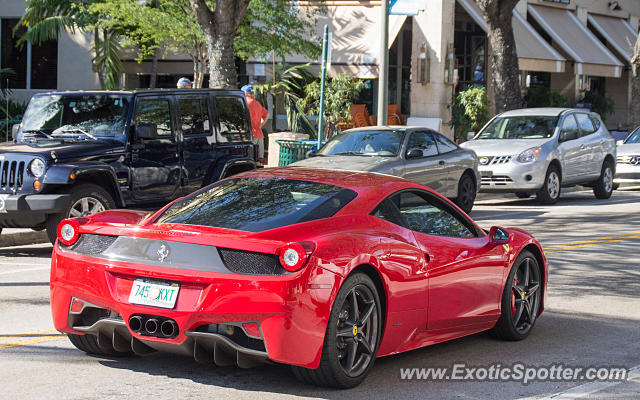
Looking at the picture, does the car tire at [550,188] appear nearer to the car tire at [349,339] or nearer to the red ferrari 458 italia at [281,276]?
the red ferrari 458 italia at [281,276]

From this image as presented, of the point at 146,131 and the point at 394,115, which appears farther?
the point at 394,115

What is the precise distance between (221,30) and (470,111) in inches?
475

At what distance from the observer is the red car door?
675 cm

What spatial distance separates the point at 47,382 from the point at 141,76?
27840 mm

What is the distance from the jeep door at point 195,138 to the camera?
13281 millimetres

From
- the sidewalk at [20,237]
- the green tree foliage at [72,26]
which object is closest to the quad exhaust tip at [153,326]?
the sidewalk at [20,237]

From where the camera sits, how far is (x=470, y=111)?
97.2 feet

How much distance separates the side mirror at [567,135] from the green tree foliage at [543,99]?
13264 millimetres

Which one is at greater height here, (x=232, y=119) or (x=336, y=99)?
(x=336, y=99)

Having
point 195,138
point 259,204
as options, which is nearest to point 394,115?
point 195,138

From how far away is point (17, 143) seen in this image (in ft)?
40.7

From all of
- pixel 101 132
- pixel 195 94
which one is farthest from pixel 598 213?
pixel 101 132

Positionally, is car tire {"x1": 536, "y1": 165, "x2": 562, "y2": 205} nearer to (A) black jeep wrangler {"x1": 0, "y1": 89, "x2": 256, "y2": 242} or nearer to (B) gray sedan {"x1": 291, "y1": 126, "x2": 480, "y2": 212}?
(B) gray sedan {"x1": 291, "y1": 126, "x2": 480, "y2": 212}

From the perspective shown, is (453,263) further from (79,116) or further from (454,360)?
→ (79,116)
